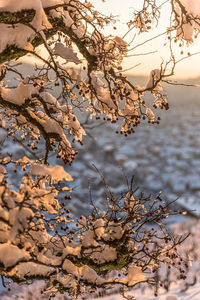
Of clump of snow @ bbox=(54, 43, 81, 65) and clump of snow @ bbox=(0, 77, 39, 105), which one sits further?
clump of snow @ bbox=(0, 77, 39, 105)

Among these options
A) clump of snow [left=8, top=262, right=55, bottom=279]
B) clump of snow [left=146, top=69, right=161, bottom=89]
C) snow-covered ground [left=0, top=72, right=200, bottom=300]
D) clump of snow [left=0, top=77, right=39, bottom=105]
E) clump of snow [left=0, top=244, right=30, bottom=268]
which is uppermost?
snow-covered ground [left=0, top=72, right=200, bottom=300]

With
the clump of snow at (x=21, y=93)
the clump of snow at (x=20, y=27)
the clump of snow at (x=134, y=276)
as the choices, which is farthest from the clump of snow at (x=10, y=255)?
the clump of snow at (x=21, y=93)

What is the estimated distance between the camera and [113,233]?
448 centimetres

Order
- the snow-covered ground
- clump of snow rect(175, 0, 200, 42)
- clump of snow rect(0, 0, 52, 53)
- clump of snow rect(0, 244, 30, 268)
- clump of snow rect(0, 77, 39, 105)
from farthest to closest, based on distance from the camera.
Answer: the snow-covered ground
clump of snow rect(0, 77, 39, 105)
clump of snow rect(175, 0, 200, 42)
clump of snow rect(0, 0, 52, 53)
clump of snow rect(0, 244, 30, 268)

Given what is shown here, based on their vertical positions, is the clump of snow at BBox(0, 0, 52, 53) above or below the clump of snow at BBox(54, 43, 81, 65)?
below

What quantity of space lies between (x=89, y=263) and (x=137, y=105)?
8.07 feet

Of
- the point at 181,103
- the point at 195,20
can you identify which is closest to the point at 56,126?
the point at 195,20

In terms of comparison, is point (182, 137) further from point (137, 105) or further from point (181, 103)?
point (137, 105)

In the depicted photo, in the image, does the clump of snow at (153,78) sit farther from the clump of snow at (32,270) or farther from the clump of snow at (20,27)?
the clump of snow at (32,270)

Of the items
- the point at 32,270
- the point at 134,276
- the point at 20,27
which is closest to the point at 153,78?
the point at 20,27

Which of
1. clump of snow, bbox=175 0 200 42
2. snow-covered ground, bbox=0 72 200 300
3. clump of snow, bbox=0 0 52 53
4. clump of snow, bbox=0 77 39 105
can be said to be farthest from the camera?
snow-covered ground, bbox=0 72 200 300

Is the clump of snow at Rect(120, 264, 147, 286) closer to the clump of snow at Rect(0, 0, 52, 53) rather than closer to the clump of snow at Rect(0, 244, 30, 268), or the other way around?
the clump of snow at Rect(0, 244, 30, 268)

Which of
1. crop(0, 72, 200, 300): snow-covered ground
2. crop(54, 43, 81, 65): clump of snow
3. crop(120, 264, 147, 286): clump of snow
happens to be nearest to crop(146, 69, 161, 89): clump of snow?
crop(54, 43, 81, 65): clump of snow

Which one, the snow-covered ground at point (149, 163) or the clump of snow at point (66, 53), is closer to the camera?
the clump of snow at point (66, 53)
